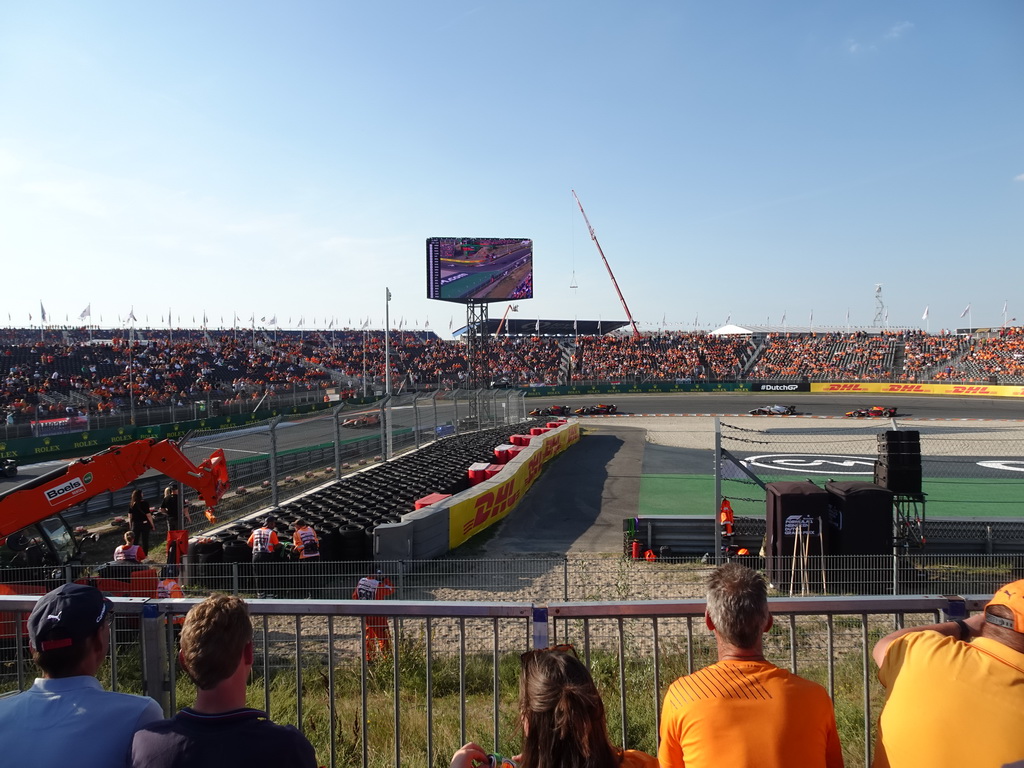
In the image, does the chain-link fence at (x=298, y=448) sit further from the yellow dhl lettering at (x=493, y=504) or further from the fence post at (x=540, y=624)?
the fence post at (x=540, y=624)

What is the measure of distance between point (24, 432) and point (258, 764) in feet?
97.4

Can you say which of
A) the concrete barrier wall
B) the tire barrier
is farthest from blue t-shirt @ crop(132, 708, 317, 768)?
the concrete barrier wall

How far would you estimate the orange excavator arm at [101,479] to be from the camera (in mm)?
8586

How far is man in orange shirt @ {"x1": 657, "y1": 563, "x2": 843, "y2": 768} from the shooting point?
2123mm

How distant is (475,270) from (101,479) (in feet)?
88.6

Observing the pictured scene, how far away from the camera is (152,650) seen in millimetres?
3234

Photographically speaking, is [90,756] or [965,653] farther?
[965,653]

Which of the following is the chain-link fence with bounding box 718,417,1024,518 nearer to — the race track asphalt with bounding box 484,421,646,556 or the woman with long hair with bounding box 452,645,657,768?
the race track asphalt with bounding box 484,421,646,556

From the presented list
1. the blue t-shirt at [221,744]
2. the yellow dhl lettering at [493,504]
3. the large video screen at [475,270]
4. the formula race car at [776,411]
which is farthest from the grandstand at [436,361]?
the blue t-shirt at [221,744]

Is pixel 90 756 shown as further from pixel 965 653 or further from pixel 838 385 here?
pixel 838 385

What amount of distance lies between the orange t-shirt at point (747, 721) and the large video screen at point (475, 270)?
32973 millimetres

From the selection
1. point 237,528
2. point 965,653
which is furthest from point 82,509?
point 965,653

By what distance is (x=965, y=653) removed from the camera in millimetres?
2209

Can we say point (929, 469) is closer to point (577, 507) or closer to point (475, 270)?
point (577, 507)
